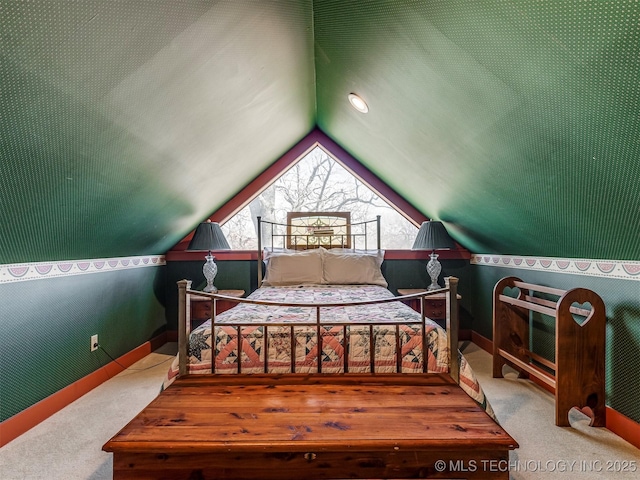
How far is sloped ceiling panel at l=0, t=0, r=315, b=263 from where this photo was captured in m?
1.23

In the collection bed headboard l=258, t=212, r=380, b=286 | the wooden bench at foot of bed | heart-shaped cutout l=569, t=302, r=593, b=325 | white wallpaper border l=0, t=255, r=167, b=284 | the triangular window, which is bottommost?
the wooden bench at foot of bed

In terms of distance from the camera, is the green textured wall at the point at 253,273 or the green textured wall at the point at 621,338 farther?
the green textured wall at the point at 253,273

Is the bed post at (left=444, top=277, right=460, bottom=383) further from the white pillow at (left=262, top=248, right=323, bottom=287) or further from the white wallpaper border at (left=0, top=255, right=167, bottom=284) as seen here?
the white wallpaper border at (left=0, top=255, right=167, bottom=284)

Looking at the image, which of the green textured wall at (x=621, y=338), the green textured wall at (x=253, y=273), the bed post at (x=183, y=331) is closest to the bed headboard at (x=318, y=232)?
the green textured wall at (x=253, y=273)

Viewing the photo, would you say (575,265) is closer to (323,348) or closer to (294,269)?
(323,348)

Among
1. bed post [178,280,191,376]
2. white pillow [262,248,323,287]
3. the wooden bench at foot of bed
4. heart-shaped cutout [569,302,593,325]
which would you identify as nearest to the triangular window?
white pillow [262,248,323,287]

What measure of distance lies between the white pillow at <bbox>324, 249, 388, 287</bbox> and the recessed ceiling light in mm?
1428

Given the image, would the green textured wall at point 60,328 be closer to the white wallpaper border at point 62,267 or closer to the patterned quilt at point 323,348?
the white wallpaper border at point 62,267

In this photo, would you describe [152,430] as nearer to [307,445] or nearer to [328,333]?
[307,445]

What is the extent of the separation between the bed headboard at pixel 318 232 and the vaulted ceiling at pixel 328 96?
1.24 metres

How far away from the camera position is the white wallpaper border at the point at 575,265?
6.19ft

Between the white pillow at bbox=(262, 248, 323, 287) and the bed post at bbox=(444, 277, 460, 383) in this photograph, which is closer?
the bed post at bbox=(444, 277, 460, 383)

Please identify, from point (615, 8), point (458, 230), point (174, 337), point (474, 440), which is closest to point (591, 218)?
point (615, 8)

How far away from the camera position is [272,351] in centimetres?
174
